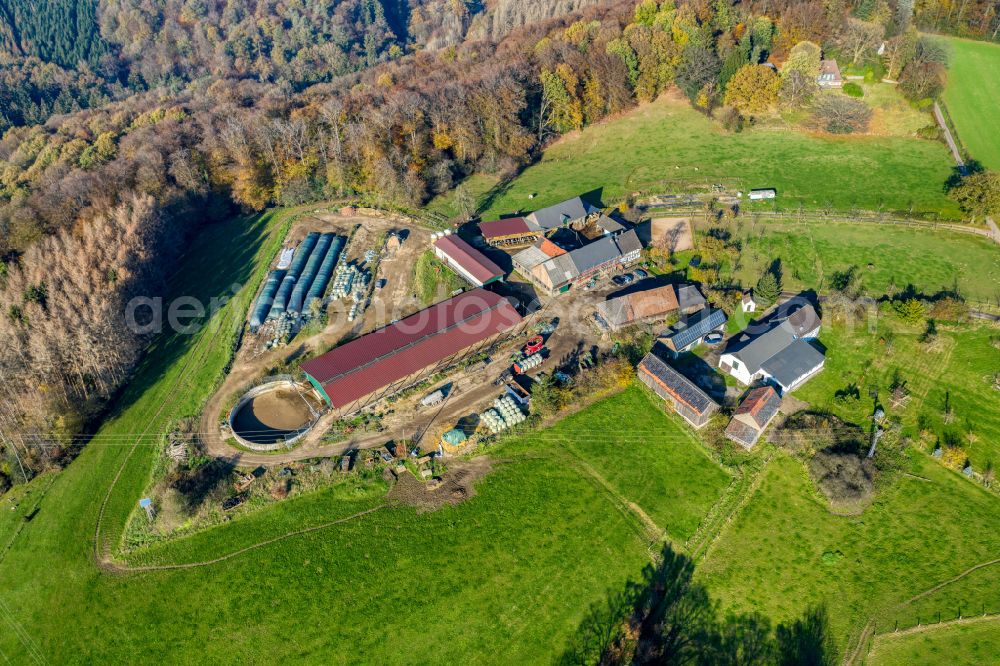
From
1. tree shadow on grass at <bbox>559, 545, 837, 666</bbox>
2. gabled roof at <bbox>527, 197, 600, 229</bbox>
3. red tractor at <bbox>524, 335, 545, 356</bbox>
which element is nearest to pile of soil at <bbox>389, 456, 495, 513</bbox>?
red tractor at <bbox>524, 335, 545, 356</bbox>

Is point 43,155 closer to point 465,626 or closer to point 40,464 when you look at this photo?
point 40,464

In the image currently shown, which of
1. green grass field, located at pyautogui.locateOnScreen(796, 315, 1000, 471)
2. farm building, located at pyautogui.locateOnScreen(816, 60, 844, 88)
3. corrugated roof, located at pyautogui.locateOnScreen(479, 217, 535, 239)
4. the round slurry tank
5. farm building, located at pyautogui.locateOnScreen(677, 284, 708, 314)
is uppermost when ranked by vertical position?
farm building, located at pyautogui.locateOnScreen(816, 60, 844, 88)

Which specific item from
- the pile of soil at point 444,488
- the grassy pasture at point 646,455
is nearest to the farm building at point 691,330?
the grassy pasture at point 646,455

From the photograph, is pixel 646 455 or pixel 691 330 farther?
pixel 691 330

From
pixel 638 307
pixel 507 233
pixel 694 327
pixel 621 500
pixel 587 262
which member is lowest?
pixel 621 500

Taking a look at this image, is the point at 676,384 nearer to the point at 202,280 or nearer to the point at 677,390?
the point at 677,390

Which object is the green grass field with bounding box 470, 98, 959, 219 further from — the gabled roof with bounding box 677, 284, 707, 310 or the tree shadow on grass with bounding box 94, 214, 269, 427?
the tree shadow on grass with bounding box 94, 214, 269, 427

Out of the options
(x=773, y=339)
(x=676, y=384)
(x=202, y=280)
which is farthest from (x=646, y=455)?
(x=202, y=280)
